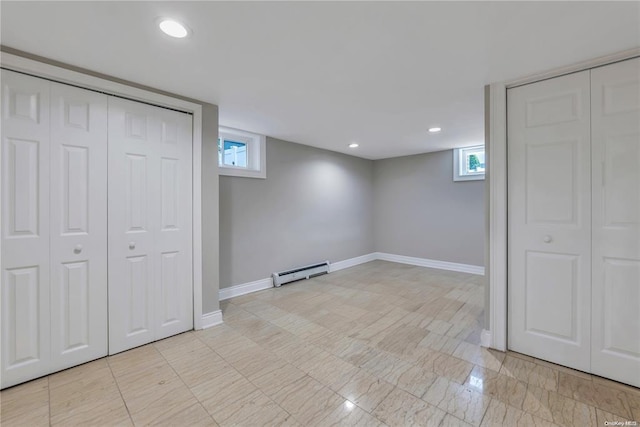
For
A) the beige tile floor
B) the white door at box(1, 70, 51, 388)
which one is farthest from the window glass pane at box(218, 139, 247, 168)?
the beige tile floor

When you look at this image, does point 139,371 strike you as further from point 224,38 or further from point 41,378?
point 224,38

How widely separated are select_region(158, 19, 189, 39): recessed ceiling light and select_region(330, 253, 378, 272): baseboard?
13.7 ft

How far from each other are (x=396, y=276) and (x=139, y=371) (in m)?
3.75

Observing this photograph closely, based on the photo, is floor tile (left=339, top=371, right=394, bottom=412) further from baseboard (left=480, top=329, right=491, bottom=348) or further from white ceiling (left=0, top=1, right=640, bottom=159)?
white ceiling (left=0, top=1, right=640, bottom=159)

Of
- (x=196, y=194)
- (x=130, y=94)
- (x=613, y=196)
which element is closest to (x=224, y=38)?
(x=130, y=94)

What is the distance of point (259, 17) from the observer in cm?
148

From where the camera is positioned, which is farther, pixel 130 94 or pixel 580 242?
pixel 130 94

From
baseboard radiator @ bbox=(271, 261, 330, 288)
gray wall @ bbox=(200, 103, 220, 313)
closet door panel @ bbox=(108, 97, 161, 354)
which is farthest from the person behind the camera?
baseboard radiator @ bbox=(271, 261, 330, 288)

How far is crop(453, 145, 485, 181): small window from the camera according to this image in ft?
15.9

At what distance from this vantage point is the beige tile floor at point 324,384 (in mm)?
1594

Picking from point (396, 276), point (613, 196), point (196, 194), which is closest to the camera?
point (613, 196)

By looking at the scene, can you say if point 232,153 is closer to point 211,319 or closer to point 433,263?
point 211,319

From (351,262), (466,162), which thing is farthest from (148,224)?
(466,162)

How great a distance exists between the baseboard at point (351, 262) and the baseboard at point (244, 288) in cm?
142
